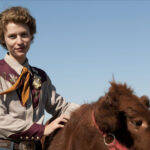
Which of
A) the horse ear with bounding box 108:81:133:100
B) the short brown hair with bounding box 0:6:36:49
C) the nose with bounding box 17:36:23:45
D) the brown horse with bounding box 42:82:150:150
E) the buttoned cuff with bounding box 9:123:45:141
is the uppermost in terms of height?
the short brown hair with bounding box 0:6:36:49

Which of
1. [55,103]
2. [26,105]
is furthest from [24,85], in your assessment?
[55,103]

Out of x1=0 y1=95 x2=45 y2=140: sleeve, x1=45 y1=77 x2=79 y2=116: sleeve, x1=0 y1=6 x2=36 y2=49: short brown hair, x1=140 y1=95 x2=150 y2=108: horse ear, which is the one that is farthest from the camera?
x1=45 y1=77 x2=79 y2=116: sleeve

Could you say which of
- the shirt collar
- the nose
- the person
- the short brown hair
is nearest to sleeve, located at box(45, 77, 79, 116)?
the person

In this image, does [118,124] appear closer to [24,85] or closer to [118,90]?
[118,90]

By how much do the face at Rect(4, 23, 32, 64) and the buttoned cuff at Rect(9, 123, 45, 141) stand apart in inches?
55.5

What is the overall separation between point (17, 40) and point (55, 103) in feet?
4.55

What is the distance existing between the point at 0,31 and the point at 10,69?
0.94m

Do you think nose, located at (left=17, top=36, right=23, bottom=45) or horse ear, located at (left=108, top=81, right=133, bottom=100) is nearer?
horse ear, located at (left=108, top=81, right=133, bottom=100)

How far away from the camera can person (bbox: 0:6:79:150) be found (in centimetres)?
392

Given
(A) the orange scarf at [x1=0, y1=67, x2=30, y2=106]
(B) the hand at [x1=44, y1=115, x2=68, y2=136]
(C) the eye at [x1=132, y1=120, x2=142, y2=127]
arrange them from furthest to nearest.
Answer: (A) the orange scarf at [x1=0, y1=67, x2=30, y2=106], (B) the hand at [x1=44, y1=115, x2=68, y2=136], (C) the eye at [x1=132, y1=120, x2=142, y2=127]

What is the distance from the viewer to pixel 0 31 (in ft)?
16.0

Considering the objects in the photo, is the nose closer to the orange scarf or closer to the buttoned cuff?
the orange scarf

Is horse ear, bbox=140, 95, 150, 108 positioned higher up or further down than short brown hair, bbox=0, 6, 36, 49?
further down

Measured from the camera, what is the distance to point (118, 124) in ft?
9.81
